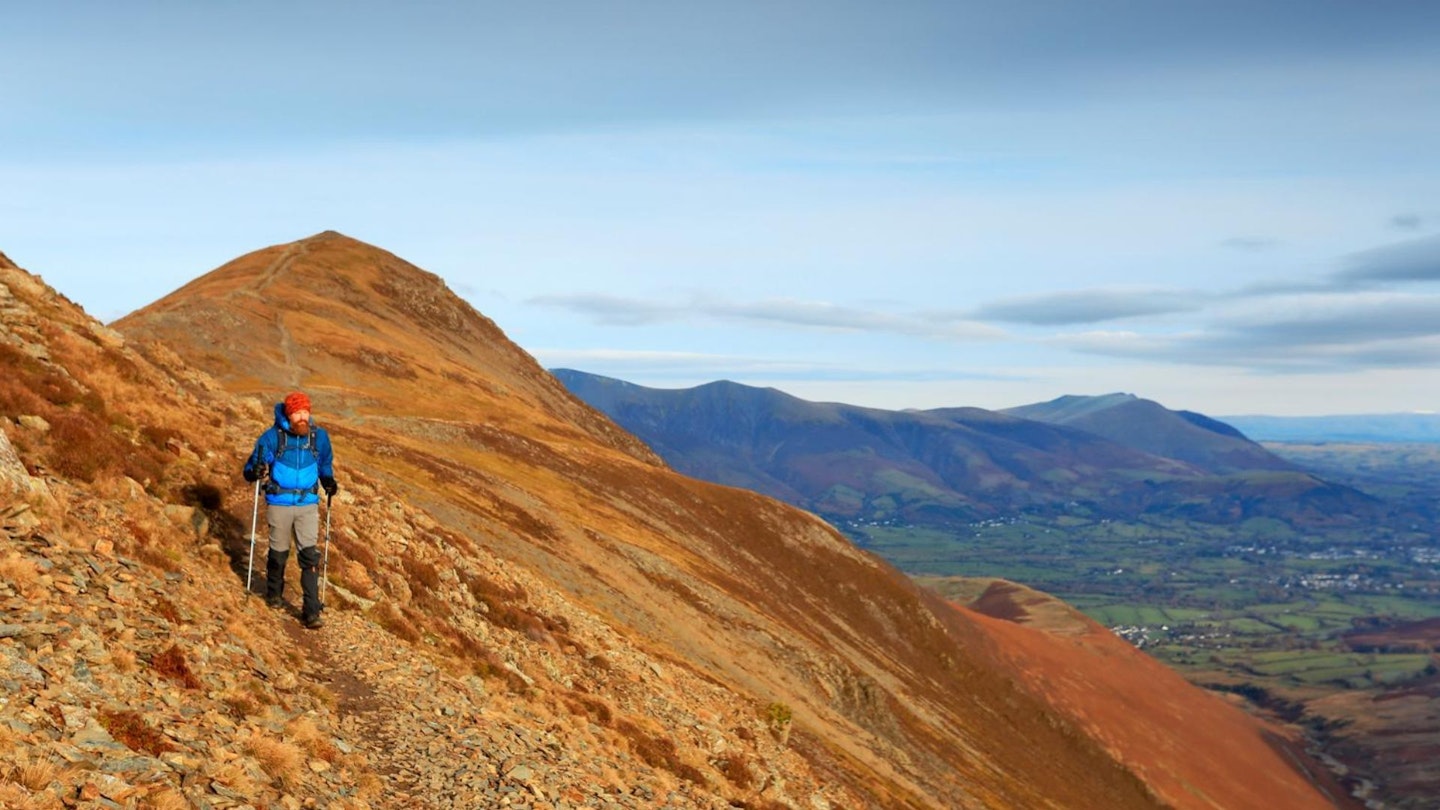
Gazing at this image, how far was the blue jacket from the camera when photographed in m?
19.1

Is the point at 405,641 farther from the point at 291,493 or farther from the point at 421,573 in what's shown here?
the point at 421,573

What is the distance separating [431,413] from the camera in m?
77.5

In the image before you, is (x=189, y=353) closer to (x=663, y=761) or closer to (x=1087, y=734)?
(x=663, y=761)

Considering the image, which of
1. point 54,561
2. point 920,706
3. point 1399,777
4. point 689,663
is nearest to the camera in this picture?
point 54,561

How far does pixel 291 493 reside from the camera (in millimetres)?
19125

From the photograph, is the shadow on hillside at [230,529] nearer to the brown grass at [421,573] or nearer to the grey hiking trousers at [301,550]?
the grey hiking trousers at [301,550]

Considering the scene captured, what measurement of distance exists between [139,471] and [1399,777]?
237 metres

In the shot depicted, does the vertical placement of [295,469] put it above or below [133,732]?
above

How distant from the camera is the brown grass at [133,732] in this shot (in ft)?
39.9

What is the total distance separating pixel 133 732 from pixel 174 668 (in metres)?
2.29

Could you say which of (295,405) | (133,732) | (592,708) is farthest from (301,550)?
(592,708)

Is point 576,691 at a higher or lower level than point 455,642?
lower

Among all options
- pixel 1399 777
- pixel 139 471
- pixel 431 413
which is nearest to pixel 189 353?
pixel 431 413

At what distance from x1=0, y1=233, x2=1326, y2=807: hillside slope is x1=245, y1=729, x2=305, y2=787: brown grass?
31 mm
